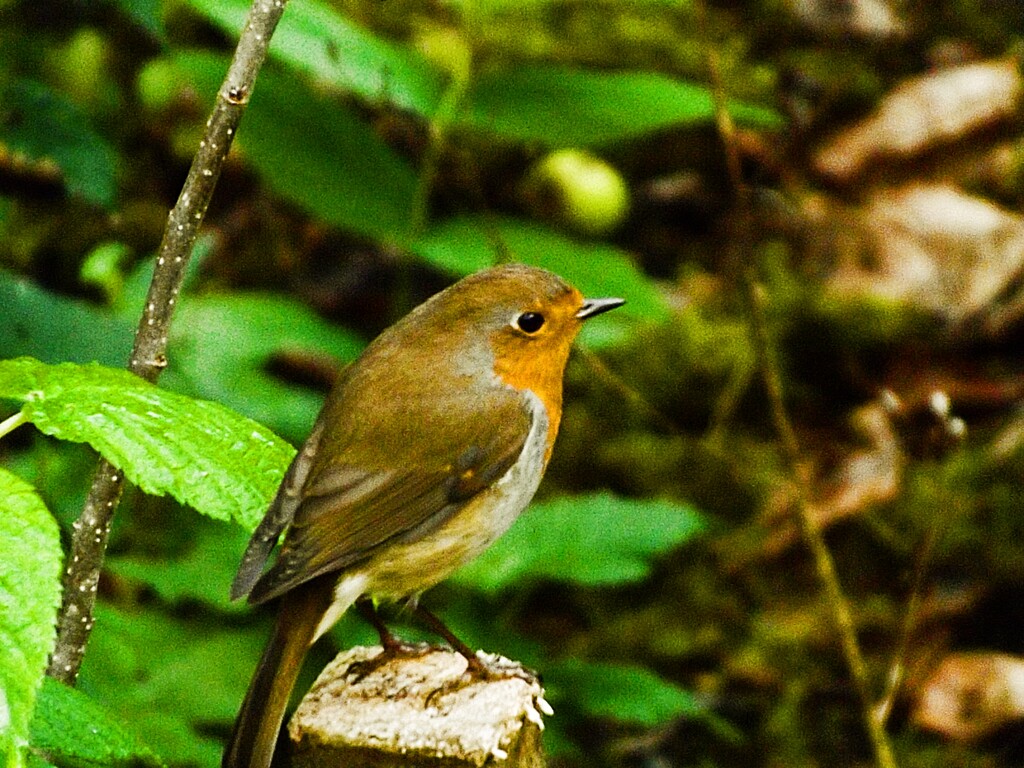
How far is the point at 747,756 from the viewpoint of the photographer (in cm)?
388

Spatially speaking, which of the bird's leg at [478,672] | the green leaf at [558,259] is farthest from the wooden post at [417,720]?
the green leaf at [558,259]

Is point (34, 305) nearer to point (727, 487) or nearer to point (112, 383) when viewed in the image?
point (112, 383)

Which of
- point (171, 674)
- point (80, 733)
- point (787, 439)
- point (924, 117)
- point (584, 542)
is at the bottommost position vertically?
point (171, 674)

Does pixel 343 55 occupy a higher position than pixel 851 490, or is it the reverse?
pixel 343 55

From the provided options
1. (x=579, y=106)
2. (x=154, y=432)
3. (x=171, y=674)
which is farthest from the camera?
(x=579, y=106)

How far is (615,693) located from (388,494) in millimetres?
1382

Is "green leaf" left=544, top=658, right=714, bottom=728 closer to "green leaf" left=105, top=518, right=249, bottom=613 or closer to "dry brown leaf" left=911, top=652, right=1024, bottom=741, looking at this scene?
"green leaf" left=105, top=518, right=249, bottom=613

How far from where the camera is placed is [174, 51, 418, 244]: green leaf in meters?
4.05

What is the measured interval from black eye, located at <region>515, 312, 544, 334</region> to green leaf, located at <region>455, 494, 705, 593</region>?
105 centimetres

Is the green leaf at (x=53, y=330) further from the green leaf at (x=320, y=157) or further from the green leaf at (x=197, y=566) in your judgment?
the green leaf at (x=320, y=157)

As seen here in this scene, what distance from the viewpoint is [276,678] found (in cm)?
160

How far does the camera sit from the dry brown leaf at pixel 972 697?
147 inches

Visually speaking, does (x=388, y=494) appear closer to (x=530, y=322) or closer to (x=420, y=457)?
(x=420, y=457)

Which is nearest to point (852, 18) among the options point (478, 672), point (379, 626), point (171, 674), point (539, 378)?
point (171, 674)
